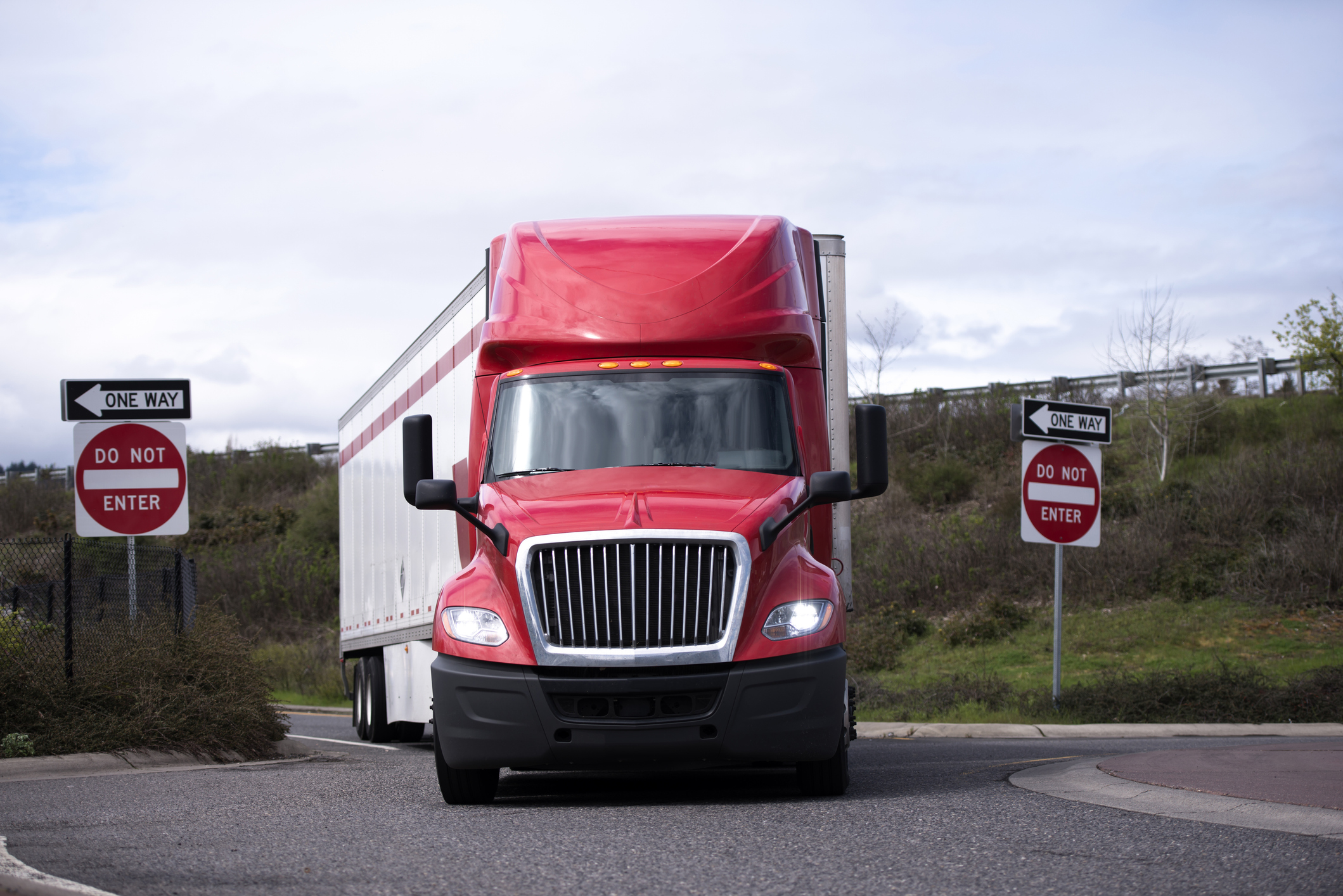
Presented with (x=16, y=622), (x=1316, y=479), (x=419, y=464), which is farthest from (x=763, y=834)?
(x=1316, y=479)

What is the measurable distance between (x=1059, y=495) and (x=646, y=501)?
25.6ft

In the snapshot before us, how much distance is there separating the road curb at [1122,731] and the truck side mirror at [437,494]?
22.5ft

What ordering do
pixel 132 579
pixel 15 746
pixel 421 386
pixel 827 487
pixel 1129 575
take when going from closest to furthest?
pixel 827 487, pixel 15 746, pixel 132 579, pixel 421 386, pixel 1129 575

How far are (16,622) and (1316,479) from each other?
24673mm

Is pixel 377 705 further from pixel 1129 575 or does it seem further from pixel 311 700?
pixel 1129 575

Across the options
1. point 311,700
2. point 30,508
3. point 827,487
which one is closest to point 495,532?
point 827,487

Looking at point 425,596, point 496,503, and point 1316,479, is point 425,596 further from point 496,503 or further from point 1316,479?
point 1316,479

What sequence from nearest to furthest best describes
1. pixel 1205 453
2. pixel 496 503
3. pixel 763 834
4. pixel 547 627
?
pixel 763 834 → pixel 547 627 → pixel 496 503 → pixel 1205 453

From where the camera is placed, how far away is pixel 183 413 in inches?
473

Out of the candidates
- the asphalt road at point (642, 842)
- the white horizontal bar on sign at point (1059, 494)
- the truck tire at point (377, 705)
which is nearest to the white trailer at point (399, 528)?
the truck tire at point (377, 705)

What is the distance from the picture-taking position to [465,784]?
25.4 feet

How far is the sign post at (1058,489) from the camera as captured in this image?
1409cm

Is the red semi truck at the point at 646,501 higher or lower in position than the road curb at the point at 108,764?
higher

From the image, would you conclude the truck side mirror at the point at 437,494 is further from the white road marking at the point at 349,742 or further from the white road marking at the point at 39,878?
the white road marking at the point at 349,742
